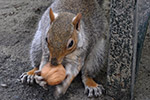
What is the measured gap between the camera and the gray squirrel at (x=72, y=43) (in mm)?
1713

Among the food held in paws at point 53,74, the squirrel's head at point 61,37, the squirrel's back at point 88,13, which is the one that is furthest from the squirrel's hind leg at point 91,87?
the squirrel's head at point 61,37

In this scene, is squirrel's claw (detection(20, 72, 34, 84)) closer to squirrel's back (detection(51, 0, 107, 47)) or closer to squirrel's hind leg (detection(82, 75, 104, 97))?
squirrel's hind leg (detection(82, 75, 104, 97))

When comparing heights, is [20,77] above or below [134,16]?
below

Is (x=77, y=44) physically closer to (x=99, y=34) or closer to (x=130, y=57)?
(x=130, y=57)

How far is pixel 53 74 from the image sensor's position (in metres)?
1.87

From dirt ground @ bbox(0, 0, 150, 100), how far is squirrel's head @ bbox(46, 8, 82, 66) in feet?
2.32

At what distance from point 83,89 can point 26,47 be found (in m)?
0.98

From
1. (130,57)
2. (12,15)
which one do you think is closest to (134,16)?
(130,57)

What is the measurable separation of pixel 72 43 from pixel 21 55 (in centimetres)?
121

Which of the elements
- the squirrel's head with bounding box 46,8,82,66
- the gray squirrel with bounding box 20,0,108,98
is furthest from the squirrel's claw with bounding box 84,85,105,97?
the squirrel's head with bounding box 46,8,82,66

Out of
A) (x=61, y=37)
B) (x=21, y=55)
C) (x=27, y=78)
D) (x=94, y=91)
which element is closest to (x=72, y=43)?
(x=61, y=37)

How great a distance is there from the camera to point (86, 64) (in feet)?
8.03

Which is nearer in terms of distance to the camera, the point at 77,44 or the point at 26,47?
the point at 77,44

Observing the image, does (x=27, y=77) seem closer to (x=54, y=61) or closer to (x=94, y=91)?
(x=94, y=91)
